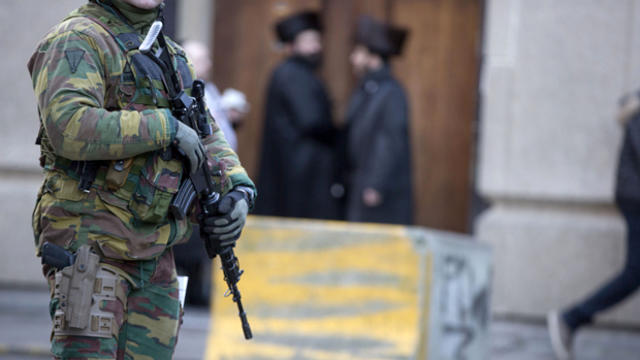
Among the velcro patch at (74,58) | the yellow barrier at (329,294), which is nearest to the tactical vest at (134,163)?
the velcro patch at (74,58)

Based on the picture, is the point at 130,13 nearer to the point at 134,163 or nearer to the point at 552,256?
the point at 134,163

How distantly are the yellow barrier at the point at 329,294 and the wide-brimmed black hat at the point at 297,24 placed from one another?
2150mm

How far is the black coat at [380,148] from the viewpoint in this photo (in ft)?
20.9

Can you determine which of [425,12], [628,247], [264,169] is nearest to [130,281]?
[628,247]

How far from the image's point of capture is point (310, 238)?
4953mm

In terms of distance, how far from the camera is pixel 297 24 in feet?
22.0

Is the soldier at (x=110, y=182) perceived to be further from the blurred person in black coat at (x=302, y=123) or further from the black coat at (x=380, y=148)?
the blurred person in black coat at (x=302, y=123)

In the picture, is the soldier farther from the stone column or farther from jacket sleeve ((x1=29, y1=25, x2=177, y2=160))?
the stone column

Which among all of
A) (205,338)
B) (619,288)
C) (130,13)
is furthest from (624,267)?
(130,13)

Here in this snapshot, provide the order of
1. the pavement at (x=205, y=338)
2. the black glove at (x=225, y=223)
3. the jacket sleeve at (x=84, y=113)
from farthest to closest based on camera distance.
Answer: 1. the pavement at (x=205, y=338)
2. the black glove at (x=225, y=223)
3. the jacket sleeve at (x=84, y=113)

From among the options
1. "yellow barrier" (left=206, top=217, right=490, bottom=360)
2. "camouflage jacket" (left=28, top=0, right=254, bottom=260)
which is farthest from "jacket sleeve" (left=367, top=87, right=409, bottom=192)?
"camouflage jacket" (left=28, top=0, right=254, bottom=260)

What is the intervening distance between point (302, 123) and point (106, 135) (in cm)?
426

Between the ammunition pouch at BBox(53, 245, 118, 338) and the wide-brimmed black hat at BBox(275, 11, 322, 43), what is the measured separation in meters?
4.42

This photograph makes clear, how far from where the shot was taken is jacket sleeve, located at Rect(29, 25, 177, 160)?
242cm
